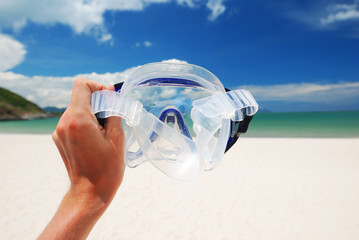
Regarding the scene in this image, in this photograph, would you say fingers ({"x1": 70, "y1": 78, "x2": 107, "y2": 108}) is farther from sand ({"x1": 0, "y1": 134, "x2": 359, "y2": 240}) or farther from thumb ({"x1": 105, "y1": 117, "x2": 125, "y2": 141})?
sand ({"x1": 0, "y1": 134, "x2": 359, "y2": 240})

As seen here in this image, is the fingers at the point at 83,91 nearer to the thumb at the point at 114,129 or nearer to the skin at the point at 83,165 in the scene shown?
the skin at the point at 83,165

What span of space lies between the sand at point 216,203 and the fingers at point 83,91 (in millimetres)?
3383

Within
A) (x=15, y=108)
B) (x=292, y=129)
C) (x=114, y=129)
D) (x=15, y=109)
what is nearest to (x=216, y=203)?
(x=114, y=129)

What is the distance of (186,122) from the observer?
158cm

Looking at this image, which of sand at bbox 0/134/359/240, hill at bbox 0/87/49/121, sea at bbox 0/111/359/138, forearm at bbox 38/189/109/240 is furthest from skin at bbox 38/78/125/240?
hill at bbox 0/87/49/121

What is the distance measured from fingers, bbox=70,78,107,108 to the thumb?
0.15m

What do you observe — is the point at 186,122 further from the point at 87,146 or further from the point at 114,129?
the point at 87,146

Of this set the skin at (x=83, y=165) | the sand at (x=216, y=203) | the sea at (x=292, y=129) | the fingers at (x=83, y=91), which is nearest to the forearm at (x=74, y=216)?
the skin at (x=83, y=165)

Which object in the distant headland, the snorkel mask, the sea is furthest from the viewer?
the distant headland

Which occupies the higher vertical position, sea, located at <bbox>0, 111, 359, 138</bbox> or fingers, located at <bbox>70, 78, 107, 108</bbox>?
sea, located at <bbox>0, 111, 359, 138</bbox>

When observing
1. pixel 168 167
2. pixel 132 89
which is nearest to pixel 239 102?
Result: pixel 168 167

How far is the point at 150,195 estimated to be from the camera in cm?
536

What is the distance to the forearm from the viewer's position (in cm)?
101

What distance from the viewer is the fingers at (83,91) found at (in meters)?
1.07
